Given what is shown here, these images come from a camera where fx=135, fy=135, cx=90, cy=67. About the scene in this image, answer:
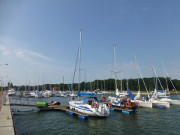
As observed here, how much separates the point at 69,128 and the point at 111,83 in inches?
4407

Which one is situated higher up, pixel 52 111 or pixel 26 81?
pixel 26 81

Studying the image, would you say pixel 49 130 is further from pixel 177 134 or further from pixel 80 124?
pixel 177 134

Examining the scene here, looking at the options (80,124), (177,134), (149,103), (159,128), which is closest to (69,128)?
(80,124)

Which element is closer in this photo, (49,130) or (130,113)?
(49,130)

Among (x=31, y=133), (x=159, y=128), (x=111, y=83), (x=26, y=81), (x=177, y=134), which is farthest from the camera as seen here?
(x=111, y=83)

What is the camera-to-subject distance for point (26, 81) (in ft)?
317

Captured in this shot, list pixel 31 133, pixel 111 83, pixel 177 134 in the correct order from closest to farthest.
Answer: pixel 177 134 → pixel 31 133 → pixel 111 83

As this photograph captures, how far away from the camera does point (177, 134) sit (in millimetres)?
14539

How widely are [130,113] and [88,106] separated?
28.5 feet

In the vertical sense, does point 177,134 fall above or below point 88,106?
below

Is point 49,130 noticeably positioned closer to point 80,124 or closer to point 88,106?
point 80,124

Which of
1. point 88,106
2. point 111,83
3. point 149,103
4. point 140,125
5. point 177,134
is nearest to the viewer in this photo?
point 177,134

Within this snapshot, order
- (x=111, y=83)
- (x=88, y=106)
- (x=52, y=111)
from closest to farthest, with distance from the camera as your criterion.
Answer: (x=88, y=106), (x=52, y=111), (x=111, y=83)

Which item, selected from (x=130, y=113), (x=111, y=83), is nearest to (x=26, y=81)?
(x=111, y=83)
